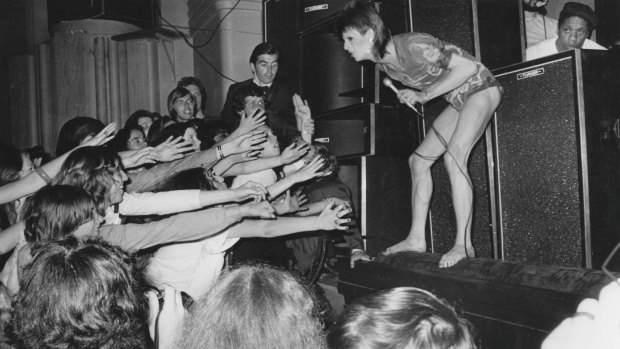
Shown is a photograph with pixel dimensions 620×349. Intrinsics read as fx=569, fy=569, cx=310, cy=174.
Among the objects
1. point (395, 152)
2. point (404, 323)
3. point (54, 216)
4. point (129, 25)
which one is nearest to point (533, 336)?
point (404, 323)

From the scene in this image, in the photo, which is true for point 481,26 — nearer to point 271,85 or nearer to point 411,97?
point 411,97

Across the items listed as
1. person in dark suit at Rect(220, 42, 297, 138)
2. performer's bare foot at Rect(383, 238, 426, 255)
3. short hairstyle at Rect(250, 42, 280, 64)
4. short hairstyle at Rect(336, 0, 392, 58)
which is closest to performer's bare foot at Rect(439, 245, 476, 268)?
performer's bare foot at Rect(383, 238, 426, 255)

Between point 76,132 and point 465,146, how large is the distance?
2295mm

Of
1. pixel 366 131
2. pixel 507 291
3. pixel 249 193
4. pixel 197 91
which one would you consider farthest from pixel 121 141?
pixel 507 291

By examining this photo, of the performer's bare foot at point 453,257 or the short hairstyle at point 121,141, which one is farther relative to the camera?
the short hairstyle at point 121,141

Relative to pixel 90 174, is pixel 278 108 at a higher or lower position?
higher

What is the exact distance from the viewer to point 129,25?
649 centimetres

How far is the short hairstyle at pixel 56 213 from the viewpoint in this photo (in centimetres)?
198

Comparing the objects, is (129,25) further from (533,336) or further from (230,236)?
(533,336)

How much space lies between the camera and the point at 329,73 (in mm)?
4211

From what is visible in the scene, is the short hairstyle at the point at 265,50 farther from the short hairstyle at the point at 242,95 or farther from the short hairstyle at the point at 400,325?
the short hairstyle at the point at 400,325

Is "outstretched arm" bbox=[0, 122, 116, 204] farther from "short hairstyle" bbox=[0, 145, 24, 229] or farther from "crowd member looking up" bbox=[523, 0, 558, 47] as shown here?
"crowd member looking up" bbox=[523, 0, 558, 47]

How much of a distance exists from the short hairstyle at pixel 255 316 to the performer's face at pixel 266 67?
136 inches

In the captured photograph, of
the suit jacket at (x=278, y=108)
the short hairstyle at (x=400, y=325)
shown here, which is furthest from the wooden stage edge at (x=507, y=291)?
the suit jacket at (x=278, y=108)
